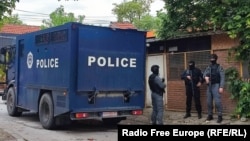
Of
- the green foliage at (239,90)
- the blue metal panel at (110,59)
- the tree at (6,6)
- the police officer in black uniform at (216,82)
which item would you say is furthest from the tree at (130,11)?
the tree at (6,6)

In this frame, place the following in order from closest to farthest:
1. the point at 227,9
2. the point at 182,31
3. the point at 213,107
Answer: the point at 227,9 < the point at 213,107 < the point at 182,31

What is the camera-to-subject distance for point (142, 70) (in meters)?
11.7

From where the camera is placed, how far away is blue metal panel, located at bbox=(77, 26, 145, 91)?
10.6 m

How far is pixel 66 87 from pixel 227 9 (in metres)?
5.32

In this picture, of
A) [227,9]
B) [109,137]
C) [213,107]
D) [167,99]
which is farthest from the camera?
[167,99]

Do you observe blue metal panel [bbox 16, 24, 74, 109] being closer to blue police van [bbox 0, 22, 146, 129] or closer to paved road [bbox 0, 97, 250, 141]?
blue police van [bbox 0, 22, 146, 129]

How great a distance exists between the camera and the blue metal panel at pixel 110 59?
10.6 metres

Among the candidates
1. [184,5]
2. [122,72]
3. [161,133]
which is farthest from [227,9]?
[161,133]

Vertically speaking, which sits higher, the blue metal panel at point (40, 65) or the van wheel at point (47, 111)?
the blue metal panel at point (40, 65)

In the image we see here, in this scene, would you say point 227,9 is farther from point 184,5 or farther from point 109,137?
point 109,137

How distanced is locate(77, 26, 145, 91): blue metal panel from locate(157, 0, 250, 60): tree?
8.08 ft

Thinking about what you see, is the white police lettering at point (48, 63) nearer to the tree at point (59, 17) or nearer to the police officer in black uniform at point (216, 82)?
the police officer in black uniform at point (216, 82)

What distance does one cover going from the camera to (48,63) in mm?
11672

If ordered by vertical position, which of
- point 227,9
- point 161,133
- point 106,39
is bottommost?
point 161,133
